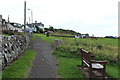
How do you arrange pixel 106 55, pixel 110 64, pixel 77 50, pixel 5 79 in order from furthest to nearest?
pixel 77 50 → pixel 106 55 → pixel 110 64 → pixel 5 79

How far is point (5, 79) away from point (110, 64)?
26.5 feet

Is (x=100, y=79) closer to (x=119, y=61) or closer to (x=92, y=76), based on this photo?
(x=92, y=76)

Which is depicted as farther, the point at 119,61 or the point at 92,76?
the point at 119,61

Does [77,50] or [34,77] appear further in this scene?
[77,50]

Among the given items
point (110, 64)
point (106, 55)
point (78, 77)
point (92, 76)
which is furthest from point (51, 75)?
point (106, 55)

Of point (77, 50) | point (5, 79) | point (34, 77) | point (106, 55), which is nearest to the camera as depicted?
point (5, 79)

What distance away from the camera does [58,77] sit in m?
8.38

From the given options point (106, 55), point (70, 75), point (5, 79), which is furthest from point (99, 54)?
point (5, 79)

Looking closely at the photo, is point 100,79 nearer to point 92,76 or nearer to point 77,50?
point 92,76

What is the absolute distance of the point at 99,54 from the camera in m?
15.8

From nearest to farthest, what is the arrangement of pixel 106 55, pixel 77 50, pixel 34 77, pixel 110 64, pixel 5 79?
pixel 5 79 < pixel 34 77 < pixel 110 64 < pixel 106 55 < pixel 77 50

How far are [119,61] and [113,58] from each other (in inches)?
17.0

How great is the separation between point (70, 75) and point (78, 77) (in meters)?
0.49

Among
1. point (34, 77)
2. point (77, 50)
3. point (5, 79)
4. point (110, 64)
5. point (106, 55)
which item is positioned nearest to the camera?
point (5, 79)
